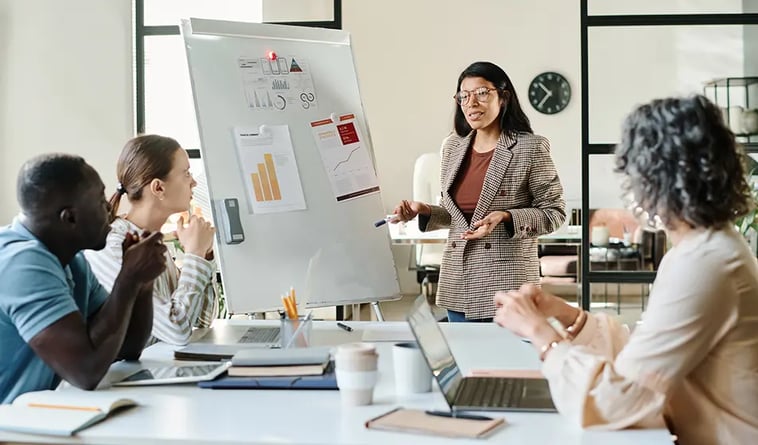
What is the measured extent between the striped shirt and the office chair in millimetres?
5196

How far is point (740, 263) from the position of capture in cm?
136

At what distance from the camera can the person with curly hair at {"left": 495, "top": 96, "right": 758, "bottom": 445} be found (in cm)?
133

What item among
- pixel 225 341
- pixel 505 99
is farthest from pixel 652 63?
pixel 225 341

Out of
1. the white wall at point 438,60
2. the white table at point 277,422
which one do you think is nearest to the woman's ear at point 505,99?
the white table at point 277,422

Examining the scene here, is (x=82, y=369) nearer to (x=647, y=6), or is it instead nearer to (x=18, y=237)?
(x=18, y=237)

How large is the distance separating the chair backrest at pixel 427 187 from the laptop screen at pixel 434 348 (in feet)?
18.9

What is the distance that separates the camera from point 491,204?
286cm

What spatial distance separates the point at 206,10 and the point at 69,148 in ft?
3.93

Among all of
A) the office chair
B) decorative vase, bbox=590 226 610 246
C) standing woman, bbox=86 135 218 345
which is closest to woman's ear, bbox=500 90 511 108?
standing woman, bbox=86 135 218 345

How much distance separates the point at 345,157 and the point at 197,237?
25.4 inches

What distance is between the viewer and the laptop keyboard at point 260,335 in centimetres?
219

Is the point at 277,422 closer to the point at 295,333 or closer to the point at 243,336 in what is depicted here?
the point at 295,333

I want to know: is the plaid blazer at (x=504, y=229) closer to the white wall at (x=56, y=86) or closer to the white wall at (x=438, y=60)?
the white wall at (x=56, y=86)

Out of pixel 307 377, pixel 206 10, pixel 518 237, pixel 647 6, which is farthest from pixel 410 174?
pixel 307 377
